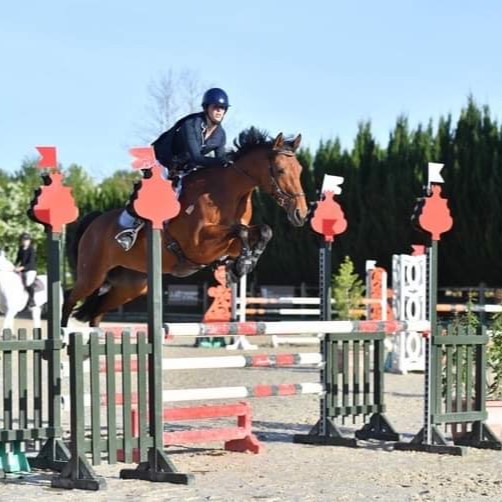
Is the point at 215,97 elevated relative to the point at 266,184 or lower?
elevated

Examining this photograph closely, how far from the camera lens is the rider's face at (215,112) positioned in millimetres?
7070

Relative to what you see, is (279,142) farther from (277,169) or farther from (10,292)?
(10,292)

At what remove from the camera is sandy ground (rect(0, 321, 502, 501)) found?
536cm

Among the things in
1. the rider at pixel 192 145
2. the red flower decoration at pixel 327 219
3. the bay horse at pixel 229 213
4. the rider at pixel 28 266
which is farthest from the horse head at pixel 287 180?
the rider at pixel 28 266

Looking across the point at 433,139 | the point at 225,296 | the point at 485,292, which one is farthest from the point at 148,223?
the point at 433,139

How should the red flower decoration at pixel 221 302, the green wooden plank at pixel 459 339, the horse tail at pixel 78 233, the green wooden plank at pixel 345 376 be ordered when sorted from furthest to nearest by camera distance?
the red flower decoration at pixel 221 302
the horse tail at pixel 78 233
the green wooden plank at pixel 345 376
the green wooden plank at pixel 459 339

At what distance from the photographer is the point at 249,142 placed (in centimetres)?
724

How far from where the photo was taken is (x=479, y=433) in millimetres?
7277

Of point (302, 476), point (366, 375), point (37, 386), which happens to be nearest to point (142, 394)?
point (37, 386)

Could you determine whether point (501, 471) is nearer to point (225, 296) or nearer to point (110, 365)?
point (110, 365)

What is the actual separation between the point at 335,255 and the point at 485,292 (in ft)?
15.0

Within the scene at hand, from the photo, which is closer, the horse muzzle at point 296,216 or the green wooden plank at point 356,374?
the horse muzzle at point 296,216

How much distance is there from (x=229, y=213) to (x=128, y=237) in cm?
71

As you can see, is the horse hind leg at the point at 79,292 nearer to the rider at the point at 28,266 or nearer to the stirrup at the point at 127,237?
the stirrup at the point at 127,237
